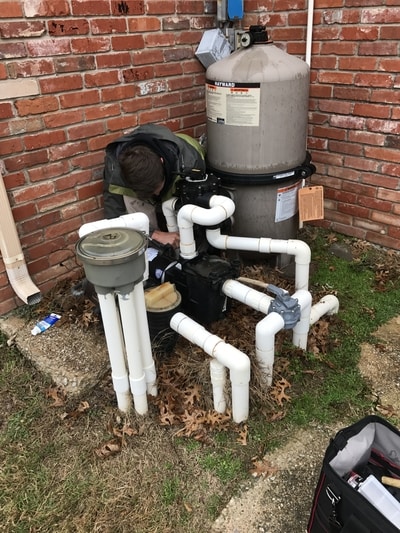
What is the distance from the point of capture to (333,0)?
314cm

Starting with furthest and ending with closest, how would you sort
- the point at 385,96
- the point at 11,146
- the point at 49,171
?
1. the point at 385,96
2. the point at 49,171
3. the point at 11,146

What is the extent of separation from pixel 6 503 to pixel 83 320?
1083 mm

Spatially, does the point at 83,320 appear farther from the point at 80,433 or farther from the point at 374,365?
the point at 374,365

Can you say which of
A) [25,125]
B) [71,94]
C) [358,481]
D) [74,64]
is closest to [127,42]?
[74,64]

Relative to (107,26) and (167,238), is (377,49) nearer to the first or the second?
(107,26)

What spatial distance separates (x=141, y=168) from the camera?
2.61m

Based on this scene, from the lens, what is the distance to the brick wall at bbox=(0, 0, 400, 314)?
2.59 m

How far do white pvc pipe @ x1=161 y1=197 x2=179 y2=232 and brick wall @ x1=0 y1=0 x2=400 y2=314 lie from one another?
1.84 feet

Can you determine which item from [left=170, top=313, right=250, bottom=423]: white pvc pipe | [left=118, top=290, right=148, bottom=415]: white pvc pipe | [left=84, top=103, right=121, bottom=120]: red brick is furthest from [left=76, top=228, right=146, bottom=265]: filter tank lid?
[left=84, top=103, right=121, bottom=120]: red brick

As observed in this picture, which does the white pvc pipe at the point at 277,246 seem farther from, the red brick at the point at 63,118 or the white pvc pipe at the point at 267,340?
the red brick at the point at 63,118

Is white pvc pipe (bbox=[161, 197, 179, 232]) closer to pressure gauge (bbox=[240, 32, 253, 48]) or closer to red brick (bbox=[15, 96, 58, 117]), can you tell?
red brick (bbox=[15, 96, 58, 117])

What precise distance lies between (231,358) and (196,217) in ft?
2.65

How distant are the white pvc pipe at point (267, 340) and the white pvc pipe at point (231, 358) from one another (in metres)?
0.19

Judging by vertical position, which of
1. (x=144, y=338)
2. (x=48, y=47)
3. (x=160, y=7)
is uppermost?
(x=160, y=7)
